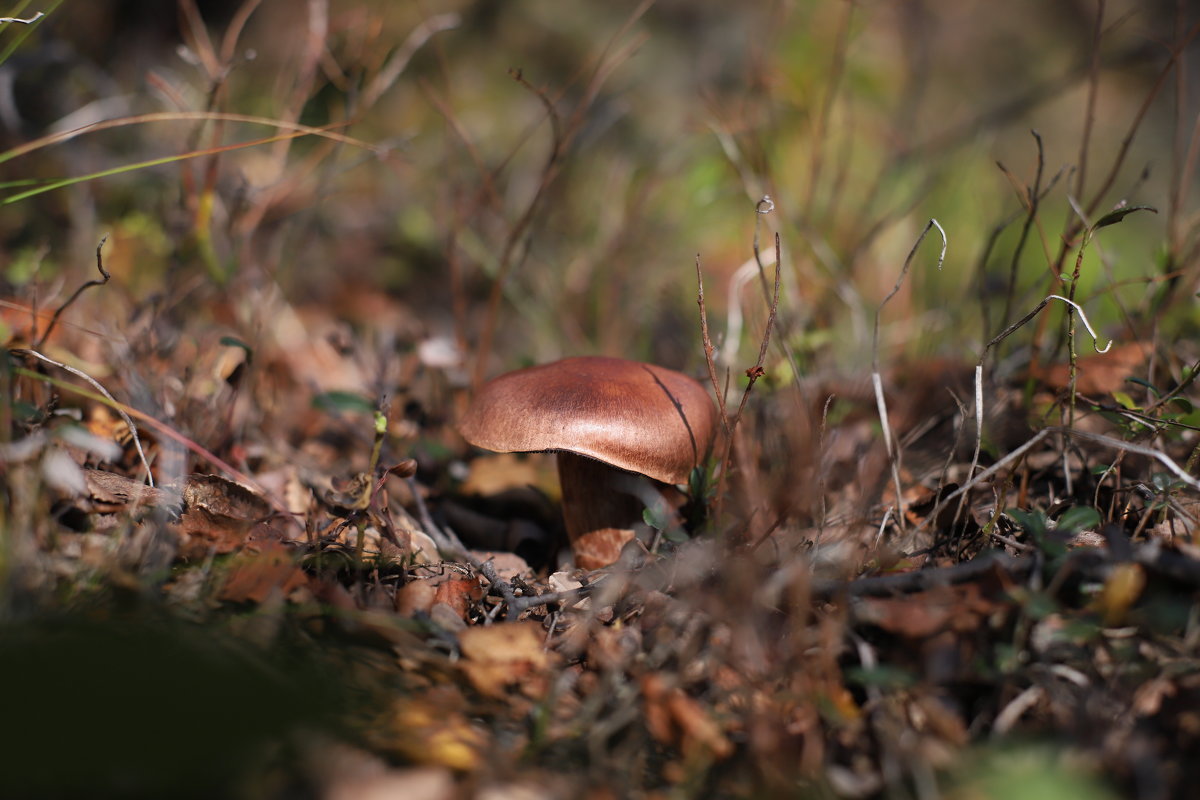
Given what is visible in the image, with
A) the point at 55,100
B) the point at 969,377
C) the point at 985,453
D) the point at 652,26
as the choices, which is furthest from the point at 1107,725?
the point at 652,26

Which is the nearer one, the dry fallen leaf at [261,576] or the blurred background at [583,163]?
the dry fallen leaf at [261,576]

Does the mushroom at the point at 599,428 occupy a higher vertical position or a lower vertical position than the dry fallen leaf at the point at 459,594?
higher

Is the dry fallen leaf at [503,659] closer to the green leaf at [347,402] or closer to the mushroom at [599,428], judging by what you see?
the mushroom at [599,428]

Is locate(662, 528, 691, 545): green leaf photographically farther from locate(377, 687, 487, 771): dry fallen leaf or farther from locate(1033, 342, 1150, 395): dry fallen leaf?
locate(1033, 342, 1150, 395): dry fallen leaf

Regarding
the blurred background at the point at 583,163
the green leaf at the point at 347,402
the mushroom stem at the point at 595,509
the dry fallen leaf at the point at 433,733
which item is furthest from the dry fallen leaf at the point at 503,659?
the blurred background at the point at 583,163

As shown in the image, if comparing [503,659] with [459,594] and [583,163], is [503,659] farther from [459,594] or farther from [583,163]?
[583,163]

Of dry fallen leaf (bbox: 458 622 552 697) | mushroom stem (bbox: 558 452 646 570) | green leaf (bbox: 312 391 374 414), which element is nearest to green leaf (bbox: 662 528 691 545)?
mushroom stem (bbox: 558 452 646 570)

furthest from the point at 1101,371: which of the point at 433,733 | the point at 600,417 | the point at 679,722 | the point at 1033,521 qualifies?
the point at 433,733
